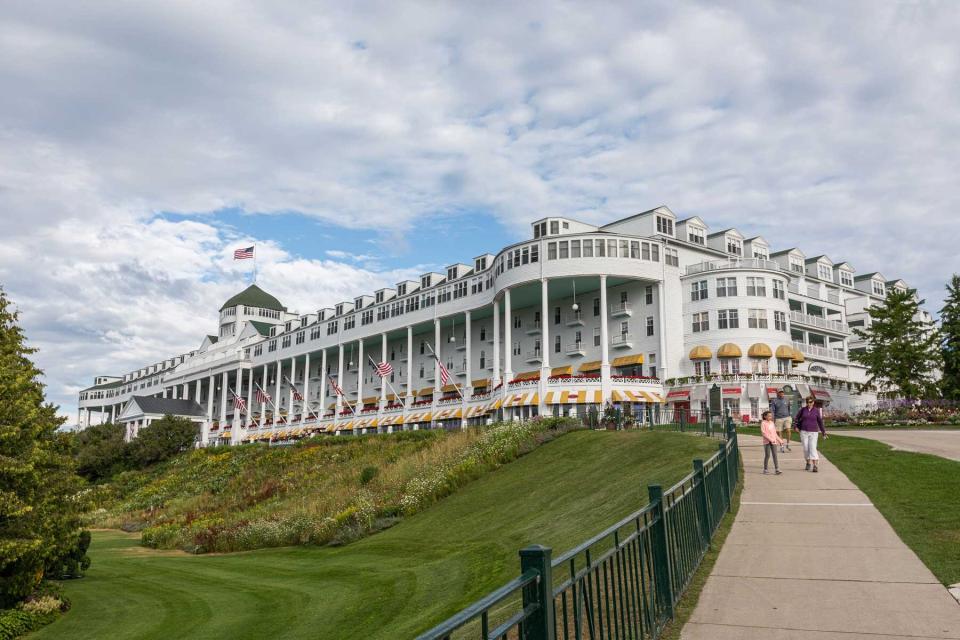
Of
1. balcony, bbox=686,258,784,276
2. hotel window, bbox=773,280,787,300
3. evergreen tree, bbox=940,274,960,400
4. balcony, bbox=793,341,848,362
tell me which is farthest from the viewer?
balcony, bbox=793,341,848,362

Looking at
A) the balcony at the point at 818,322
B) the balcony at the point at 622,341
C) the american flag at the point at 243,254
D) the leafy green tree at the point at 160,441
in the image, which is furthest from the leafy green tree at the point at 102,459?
the balcony at the point at 818,322

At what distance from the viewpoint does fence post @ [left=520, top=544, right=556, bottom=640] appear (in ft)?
15.9

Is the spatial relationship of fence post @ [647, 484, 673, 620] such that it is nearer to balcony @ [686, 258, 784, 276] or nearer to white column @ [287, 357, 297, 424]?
balcony @ [686, 258, 784, 276]

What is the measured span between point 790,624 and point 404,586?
37.7 feet

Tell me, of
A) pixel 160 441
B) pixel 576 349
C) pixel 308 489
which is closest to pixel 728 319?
pixel 576 349

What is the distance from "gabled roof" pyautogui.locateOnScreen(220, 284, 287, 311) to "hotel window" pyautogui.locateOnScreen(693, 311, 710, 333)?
81684mm

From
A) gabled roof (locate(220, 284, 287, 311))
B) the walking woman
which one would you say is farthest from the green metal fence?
gabled roof (locate(220, 284, 287, 311))

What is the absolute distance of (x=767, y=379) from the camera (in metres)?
53.0

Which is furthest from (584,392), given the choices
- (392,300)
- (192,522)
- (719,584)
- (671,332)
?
(719,584)

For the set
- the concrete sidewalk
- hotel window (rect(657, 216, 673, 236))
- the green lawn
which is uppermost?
hotel window (rect(657, 216, 673, 236))

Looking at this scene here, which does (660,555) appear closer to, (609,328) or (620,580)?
(620,580)

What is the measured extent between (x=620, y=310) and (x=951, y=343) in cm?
2278

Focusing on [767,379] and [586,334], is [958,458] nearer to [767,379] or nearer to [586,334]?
[767,379]

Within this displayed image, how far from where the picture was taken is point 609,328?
61.6m
